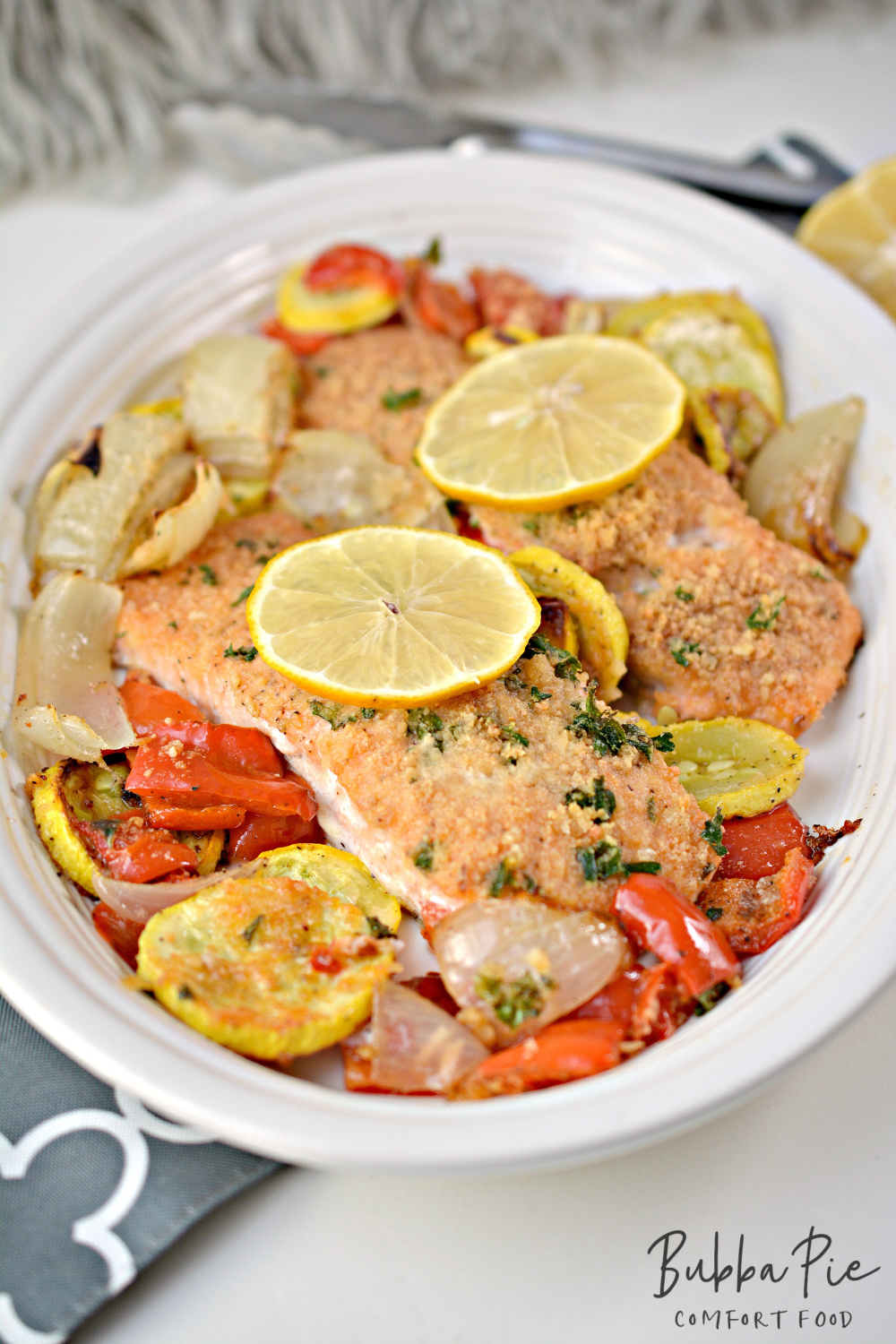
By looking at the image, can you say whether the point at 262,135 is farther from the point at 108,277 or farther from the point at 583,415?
the point at 583,415

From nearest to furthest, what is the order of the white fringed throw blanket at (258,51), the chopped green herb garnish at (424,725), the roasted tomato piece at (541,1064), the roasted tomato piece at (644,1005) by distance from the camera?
the roasted tomato piece at (541,1064), the roasted tomato piece at (644,1005), the chopped green herb garnish at (424,725), the white fringed throw blanket at (258,51)

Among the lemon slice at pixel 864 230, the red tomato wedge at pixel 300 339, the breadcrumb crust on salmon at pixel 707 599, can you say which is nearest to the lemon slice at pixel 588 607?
the breadcrumb crust on salmon at pixel 707 599

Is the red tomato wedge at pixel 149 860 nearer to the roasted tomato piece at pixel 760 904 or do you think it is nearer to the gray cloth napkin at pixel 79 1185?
the gray cloth napkin at pixel 79 1185

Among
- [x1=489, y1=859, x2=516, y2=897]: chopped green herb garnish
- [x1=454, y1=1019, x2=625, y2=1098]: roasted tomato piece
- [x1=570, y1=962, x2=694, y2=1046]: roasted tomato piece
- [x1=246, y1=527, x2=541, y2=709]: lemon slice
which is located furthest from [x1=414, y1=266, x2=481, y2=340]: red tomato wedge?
[x1=454, y1=1019, x2=625, y2=1098]: roasted tomato piece

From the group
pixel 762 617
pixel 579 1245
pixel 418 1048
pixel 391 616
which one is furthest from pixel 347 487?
pixel 579 1245

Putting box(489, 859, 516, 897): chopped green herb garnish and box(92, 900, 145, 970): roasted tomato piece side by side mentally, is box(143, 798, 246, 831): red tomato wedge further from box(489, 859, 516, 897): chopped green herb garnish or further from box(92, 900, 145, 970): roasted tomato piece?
box(489, 859, 516, 897): chopped green herb garnish

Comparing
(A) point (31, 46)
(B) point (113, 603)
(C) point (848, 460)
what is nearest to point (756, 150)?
(C) point (848, 460)
